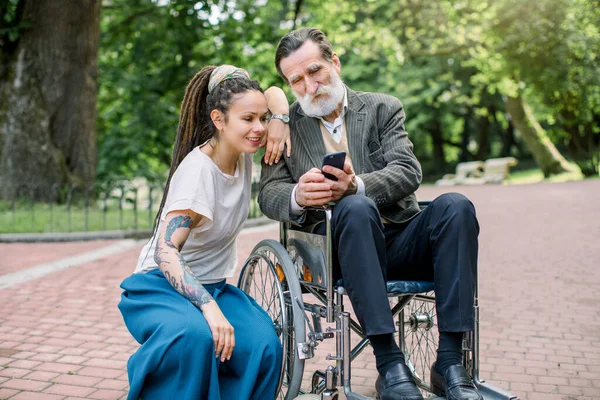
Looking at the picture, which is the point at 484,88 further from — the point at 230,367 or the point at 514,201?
the point at 230,367

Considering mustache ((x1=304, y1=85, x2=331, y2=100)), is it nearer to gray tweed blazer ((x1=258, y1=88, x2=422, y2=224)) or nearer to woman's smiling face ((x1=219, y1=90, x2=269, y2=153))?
gray tweed blazer ((x1=258, y1=88, x2=422, y2=224))

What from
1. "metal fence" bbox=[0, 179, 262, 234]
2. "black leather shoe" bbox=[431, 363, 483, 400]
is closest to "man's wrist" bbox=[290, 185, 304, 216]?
"black leather shoe" bbox=[431, 363, 483, 400]

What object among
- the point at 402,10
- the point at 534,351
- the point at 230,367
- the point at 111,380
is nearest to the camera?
the point at 230,367

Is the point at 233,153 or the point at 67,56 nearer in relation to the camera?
the point at 233,153

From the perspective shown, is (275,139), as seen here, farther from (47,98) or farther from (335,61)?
(47,98)

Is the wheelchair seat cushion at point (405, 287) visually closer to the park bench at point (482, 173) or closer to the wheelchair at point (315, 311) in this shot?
the wheelchair at point (315, 311)

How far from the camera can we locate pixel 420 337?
3842 mm

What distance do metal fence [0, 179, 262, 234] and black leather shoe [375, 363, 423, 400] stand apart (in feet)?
23.8

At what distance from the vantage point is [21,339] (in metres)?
4.45

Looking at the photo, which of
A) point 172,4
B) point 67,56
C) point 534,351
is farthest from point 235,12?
point 534,351

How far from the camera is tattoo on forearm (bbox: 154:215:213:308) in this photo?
2493mm

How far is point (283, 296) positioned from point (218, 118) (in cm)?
76

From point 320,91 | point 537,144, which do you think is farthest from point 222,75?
point 537,144

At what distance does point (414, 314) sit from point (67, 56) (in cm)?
1025
